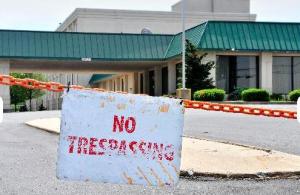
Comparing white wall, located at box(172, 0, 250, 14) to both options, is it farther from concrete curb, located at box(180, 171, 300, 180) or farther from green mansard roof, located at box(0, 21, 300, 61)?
concrete curb, located at box(180, 171, 300, 180)

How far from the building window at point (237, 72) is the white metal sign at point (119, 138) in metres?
43.7

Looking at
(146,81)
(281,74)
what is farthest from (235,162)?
(146,81)

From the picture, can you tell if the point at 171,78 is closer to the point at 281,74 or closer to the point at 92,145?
the point at 281,74

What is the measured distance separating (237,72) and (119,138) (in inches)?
1775

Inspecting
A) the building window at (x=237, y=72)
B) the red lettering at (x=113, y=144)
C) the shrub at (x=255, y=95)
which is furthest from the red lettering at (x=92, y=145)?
the building window at (x=237, y=72)

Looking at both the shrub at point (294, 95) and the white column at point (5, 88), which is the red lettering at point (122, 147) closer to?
the shrub at point (294, 95)

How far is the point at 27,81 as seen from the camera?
8.64 metres

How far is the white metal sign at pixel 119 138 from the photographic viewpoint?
5762 millimetres

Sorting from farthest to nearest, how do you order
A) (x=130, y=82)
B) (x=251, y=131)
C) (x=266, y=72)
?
(x=130, y=82) < (x=266, y=72) < (x=251, y=131)

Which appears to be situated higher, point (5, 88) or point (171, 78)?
point (171, 78)

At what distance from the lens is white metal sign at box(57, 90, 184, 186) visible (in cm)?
576

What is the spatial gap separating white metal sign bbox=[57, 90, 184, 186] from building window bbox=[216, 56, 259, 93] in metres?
43.7

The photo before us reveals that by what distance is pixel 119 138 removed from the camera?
19.2 feet

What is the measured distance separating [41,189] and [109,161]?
3443 mm
